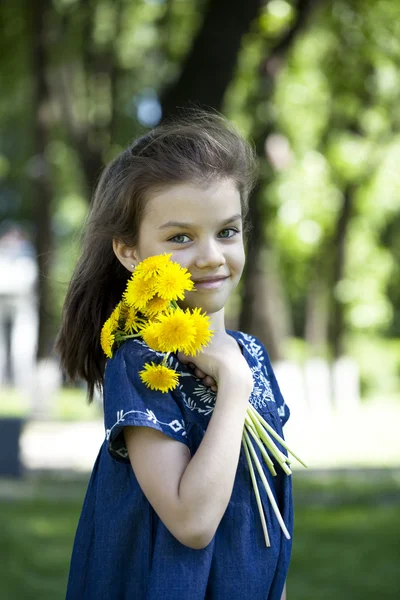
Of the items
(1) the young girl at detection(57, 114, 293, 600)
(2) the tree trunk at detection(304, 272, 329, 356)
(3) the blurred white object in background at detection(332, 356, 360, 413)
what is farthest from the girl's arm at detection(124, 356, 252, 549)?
(2) the tree trunk at detection(304, 272, 329, 356)

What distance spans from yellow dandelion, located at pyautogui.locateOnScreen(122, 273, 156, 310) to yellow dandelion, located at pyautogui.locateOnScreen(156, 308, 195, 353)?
7 cm

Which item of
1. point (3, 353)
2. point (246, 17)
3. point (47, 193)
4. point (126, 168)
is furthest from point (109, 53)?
point (3, 353)

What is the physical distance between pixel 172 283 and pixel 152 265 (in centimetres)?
7

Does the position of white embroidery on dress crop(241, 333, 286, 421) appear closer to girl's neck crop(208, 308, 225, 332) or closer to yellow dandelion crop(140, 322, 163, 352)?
girl's neck crop(208, 308, 225, 332)

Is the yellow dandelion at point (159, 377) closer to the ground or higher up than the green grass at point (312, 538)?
higher up

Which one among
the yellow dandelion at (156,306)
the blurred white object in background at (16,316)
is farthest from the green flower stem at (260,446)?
the blurred white object in background at (16,316)

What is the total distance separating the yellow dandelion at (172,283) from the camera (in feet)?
6.63

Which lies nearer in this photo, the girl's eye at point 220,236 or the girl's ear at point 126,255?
the girl's eye at point 220,236

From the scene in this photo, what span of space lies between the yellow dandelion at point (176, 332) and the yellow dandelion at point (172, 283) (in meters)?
0.05

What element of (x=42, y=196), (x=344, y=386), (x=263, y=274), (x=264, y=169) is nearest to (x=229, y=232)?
(x=264, y=169)

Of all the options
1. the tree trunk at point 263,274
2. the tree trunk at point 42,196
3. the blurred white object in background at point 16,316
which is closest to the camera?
the tree trunk at point 263,274

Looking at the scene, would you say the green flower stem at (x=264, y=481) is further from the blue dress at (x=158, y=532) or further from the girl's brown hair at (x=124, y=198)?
the girl's brown hair at (x=124, y=198)

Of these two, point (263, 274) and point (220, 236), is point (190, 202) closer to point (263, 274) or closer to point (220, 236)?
A: point (220, 236)

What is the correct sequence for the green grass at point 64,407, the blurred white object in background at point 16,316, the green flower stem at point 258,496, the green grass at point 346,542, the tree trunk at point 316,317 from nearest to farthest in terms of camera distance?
the green flower stem at point 258,496 → the green grass at point 346,542 → the green grass at point 64,407 → the tree trunk at point 316,317 → the blurred white object in background at point 16,316
